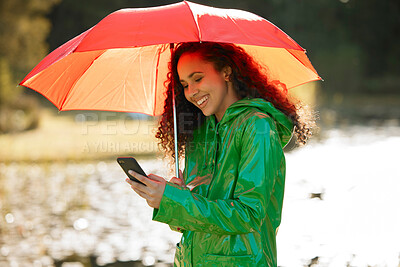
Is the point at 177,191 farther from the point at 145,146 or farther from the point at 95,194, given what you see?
the point at 145,146

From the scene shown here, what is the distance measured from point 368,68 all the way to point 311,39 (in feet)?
21.3

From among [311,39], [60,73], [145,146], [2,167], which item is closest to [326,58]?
[311,39]

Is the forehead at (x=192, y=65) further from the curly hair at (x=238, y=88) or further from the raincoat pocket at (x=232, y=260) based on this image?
the raincoat pocket at (x=232, y=260)

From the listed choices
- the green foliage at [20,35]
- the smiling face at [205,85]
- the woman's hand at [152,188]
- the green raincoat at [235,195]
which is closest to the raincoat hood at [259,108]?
the green raincoat at [235,195]

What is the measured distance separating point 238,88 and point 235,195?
0.58m

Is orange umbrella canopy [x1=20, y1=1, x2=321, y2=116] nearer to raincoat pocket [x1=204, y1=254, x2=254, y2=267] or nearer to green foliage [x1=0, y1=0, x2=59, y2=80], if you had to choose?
raincoat pocket [x1=204, y1=254, x2=254, y2=267]

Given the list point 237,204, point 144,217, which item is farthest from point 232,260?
point 144,217

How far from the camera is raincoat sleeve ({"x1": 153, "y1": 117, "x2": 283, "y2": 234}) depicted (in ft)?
6.88

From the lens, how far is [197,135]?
2.72m

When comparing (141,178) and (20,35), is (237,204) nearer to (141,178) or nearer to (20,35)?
(141,178)

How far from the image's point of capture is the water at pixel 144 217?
5535mm

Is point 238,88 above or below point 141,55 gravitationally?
below

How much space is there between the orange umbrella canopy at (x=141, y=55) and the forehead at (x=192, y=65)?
0.50ft

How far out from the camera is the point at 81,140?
1480 centimetres
